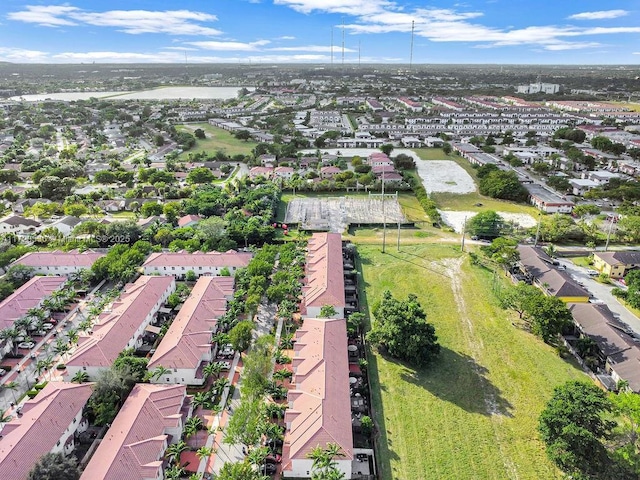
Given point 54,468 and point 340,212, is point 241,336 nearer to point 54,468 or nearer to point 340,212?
point 54,468

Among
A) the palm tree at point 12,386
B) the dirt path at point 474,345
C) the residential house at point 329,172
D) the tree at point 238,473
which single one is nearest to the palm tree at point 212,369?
the tree at point 238,473

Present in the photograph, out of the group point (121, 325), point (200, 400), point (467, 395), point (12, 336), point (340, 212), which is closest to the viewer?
point (200, 400)

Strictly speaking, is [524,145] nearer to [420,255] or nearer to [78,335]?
[420,255]

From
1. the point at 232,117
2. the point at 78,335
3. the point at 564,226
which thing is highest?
the point at 232,117

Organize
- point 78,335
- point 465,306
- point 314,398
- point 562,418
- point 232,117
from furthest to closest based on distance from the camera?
point 232,117, point 465,306, point 78,335, point 314,398, point 562,418

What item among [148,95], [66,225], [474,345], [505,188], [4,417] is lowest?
[4,417]

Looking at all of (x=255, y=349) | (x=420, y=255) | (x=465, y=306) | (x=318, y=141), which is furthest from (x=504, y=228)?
(x=318, y=141)

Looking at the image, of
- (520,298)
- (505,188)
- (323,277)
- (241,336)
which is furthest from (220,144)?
(520,298)
